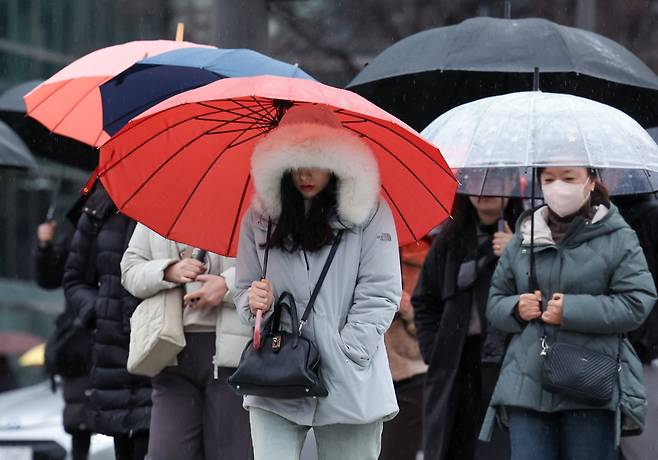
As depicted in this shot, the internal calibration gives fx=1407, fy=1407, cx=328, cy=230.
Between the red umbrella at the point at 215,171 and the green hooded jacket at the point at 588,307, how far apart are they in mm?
853

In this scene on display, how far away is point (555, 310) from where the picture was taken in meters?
6.29

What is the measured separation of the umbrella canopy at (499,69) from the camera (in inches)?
282

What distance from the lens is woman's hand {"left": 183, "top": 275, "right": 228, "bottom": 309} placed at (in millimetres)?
6523

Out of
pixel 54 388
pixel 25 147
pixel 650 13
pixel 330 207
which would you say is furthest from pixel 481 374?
pixel 650 13

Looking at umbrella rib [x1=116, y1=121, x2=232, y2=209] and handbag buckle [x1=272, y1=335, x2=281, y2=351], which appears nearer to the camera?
handbag buckle [x1=272, y1=335, x2=281, y2=351]

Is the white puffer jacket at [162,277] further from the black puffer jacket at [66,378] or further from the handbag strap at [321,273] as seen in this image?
the black puffer jacket at [66,378]

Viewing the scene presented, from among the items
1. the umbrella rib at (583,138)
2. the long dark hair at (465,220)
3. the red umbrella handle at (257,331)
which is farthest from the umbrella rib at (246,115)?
the long dark hair at (465,220)

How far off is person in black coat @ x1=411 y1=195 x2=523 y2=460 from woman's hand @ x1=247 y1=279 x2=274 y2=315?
Result: 7.75 feet

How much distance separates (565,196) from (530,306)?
0.52m

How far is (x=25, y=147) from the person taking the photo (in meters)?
10.2

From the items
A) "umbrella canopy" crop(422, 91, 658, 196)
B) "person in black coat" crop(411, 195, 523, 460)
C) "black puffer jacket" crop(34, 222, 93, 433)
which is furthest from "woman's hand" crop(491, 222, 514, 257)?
"black puffer jacket" crop(34, 222, 93, 433)

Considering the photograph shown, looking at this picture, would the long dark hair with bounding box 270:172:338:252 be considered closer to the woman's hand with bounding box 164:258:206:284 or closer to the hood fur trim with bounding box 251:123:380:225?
the hood fur trim with bounding box 251:123:380:225

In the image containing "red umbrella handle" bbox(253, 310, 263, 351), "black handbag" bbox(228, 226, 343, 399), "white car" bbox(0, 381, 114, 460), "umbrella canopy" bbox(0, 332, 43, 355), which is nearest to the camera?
"black handbag" bbox(228, 226, 343, 399)

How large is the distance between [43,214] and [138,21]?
10.6ft
